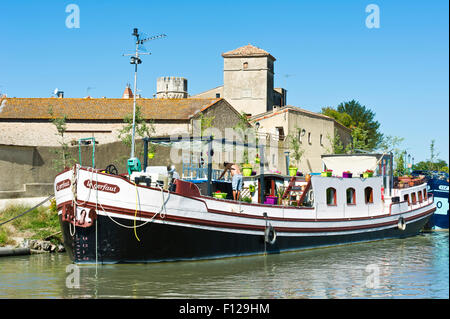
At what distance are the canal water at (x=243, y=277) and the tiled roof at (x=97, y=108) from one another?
2173 cm

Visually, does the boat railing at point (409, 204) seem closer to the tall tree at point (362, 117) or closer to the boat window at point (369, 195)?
the boat window at point (369, 195)

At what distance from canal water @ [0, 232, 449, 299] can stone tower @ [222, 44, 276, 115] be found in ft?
136

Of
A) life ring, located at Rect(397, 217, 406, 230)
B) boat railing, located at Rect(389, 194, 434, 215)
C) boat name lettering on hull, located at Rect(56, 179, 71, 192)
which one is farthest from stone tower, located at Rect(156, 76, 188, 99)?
boat name lettering on hull, located at Rect(56, 179, 71, 192)

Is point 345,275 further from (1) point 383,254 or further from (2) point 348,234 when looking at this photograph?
(2) point 348,234

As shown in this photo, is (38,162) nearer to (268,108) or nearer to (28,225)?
(28,225)

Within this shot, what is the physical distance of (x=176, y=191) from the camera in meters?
15.8

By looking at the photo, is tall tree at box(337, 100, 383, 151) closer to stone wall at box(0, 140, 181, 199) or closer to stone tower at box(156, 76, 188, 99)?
stone tower at box(156, 76, 188, 99)

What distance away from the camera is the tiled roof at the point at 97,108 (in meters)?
39.3

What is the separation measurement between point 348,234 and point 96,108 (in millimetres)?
24504

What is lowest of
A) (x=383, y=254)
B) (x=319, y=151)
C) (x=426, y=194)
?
(x=383, y=254)
